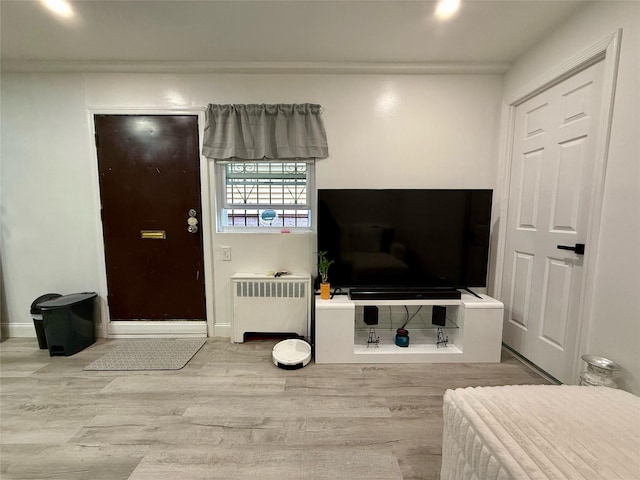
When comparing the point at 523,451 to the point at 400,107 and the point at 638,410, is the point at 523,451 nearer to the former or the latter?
the point at 638,410

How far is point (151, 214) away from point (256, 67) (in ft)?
5.23

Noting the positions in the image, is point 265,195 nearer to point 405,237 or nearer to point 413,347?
point 405,237

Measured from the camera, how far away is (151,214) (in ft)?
7.40

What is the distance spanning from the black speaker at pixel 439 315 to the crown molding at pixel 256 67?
6.63 feet

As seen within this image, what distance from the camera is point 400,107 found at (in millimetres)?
2186

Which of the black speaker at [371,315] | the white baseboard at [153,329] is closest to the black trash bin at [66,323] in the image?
the white baseboard at [153,329]

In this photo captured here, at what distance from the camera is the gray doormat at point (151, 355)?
1.90 meters

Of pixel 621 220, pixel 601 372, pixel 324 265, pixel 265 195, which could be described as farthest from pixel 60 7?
pixel 601 372

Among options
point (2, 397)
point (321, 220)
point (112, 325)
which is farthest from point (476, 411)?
point (112, 325)

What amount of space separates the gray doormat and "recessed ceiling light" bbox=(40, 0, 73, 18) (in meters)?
2.45

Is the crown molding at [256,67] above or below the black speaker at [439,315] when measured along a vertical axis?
above

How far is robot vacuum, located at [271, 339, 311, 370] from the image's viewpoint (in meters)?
1.85

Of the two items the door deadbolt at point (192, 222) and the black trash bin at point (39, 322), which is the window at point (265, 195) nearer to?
the door deadbolt at point (192, 222)

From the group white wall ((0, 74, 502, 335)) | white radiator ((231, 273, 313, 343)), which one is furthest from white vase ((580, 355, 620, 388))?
white radiator ((231, 273, 313, 343))
